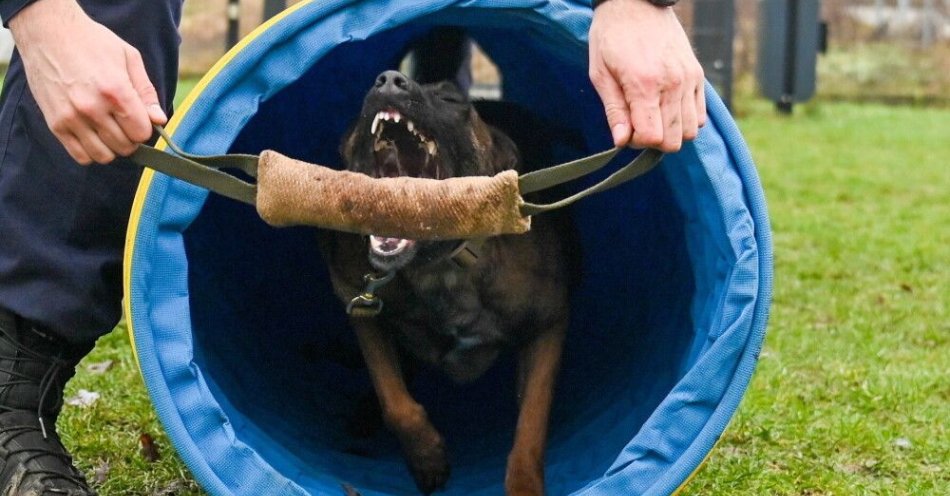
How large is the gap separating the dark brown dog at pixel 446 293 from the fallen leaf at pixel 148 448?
2.05ft

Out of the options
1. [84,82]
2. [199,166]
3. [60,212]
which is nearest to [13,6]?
[84,82]

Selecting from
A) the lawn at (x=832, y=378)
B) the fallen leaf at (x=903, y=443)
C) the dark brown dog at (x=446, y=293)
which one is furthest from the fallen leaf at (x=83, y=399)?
the fallen leaf at (x=903, y=443)

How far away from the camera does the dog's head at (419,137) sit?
3.25 m

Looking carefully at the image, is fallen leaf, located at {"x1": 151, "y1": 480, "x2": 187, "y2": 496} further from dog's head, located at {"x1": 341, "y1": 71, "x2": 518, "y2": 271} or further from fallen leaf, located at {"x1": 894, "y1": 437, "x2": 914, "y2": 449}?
fallen leaf, located at {"x1": 894, "y1": 437, "x2": 914, "y2": 449}

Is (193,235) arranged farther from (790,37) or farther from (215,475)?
(790,37)

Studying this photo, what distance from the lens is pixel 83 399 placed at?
404cm

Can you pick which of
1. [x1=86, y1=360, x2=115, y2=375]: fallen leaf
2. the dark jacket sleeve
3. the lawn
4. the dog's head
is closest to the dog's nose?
the dog's head

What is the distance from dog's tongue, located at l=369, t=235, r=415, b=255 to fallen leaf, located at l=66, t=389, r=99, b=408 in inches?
54.0

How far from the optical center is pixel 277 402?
392cm

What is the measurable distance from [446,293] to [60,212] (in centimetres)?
104

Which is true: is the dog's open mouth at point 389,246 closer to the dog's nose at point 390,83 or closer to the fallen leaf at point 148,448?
the dog's nose at point 390,83

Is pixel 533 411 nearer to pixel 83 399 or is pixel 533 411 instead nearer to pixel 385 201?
pixel 385 201

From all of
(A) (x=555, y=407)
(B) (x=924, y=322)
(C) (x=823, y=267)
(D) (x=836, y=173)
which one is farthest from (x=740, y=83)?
(A) (x=555, y=407)

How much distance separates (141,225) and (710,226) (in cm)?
129
